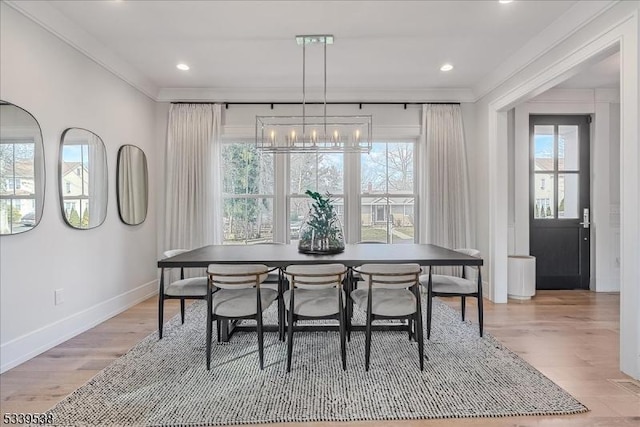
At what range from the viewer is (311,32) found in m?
3.38

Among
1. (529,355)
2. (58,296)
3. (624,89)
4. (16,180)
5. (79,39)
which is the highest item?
(79,39)

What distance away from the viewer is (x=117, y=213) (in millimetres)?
4102

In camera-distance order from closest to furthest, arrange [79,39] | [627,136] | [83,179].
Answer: [627,136]
[79,39]
[83,179]

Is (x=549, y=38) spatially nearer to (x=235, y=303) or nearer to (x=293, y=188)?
(x=293, y=188)

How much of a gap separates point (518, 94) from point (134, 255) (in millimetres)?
4934

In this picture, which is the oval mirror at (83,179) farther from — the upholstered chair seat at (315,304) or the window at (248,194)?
the upholstered chair seat at (315,304)

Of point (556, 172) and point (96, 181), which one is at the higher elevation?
point (556, 172)

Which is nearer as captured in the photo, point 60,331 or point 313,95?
point 60,331

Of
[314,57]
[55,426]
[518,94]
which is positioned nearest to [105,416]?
[55,426]

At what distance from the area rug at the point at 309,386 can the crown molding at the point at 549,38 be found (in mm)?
2761

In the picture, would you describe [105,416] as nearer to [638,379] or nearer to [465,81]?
[638,379]

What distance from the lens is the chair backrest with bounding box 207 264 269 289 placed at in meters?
2.53

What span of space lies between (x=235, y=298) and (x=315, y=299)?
0.60 metres

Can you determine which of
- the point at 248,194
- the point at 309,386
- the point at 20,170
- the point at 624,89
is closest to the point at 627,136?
the point at 624,89
